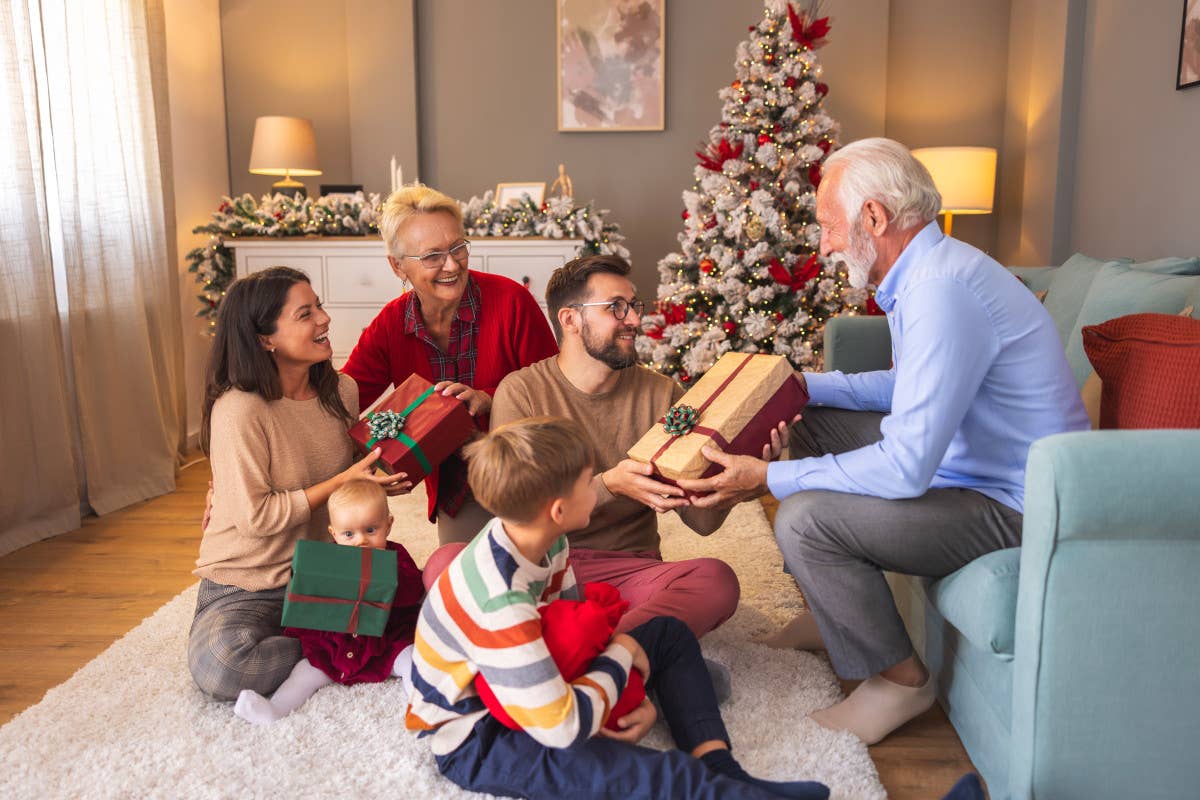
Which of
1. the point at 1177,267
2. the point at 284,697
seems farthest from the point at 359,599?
the point at 1177,267

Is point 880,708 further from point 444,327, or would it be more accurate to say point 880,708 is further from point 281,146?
point 281,146

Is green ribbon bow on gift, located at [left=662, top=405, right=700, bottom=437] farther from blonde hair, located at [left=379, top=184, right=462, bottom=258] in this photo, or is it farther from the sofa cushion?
blonde hair, located at [left=379, top=184, right=462, bottom=258]

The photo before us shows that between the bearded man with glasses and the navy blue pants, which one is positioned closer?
the navy blue pants

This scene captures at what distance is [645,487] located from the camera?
2014 millimetres

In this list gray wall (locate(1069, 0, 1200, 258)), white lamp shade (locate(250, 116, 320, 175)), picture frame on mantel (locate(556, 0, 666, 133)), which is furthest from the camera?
picture frame on mantel (locate(556, 0, 666, 133))

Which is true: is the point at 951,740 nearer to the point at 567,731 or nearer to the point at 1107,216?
the point at 567,731

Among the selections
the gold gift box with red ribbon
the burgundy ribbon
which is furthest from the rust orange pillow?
the burgundy ribbon

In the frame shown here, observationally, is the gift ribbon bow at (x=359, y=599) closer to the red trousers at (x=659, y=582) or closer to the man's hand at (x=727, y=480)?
the red trousers at (x=659, y=582)

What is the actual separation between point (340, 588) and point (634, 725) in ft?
2.41

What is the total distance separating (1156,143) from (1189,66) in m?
0.38

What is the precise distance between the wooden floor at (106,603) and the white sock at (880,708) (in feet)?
0.16

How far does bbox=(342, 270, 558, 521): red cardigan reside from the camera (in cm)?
275

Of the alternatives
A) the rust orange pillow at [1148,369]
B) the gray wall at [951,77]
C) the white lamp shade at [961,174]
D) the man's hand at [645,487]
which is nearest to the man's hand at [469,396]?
the man's hand at [645,487]

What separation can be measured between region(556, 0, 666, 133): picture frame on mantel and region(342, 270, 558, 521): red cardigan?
10.1ft
